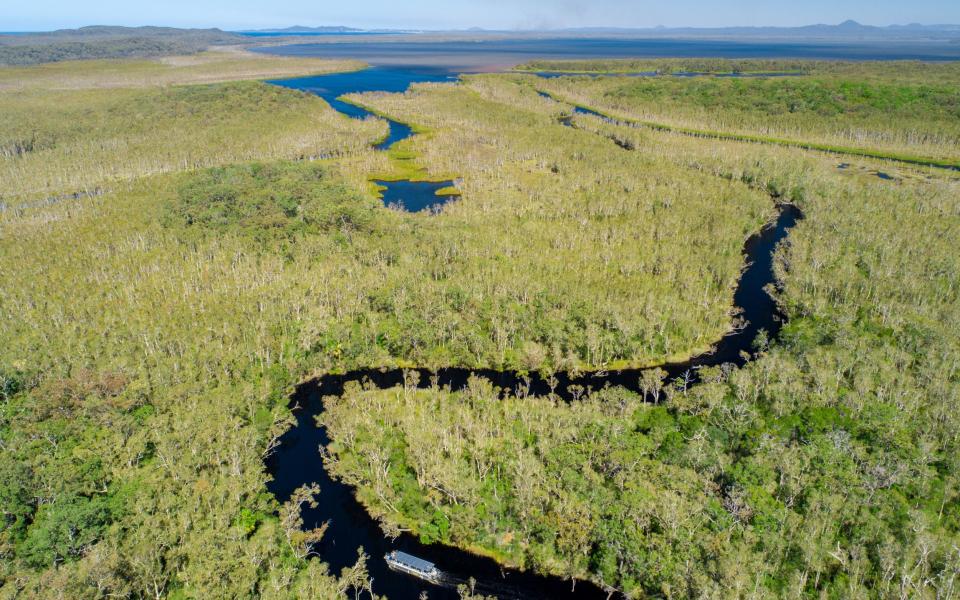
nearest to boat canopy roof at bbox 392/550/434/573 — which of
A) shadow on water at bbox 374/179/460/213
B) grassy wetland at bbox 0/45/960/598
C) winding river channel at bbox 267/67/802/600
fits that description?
winding river channel at bbox 267/67/802/600

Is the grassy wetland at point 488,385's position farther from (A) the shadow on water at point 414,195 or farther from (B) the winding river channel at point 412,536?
(A) the shadow on water at point 414,195

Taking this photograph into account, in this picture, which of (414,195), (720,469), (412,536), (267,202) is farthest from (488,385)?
(414,195)

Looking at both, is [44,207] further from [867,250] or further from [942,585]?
[867,250]

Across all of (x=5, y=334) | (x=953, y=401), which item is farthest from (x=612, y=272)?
(x=5, y=334)

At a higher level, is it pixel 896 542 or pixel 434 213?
pixel 434 213

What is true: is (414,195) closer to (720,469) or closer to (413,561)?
(413,561)

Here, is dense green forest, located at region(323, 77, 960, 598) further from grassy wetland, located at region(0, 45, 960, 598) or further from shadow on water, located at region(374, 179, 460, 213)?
shadow on water, located at region(374, 179, 460, 213)
